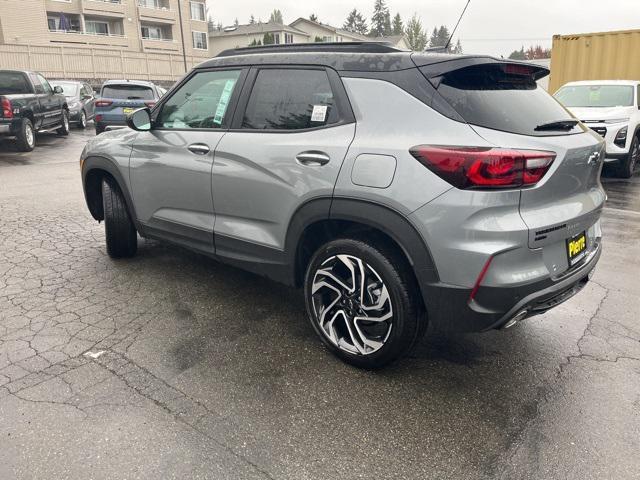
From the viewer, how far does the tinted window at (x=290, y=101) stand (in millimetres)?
2998

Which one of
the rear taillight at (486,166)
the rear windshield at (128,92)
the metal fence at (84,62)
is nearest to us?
the rear taillight at (486,166)

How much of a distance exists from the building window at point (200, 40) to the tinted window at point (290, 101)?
4743cm

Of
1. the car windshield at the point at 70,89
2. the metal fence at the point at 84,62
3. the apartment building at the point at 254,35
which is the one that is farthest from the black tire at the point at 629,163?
the apartment building at the point at 254,35

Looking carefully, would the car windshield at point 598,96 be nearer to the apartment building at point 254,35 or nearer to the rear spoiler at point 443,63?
the rear spoiler at point 443,63

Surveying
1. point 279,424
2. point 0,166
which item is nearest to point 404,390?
point 279,424

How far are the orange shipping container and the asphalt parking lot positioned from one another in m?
10.4

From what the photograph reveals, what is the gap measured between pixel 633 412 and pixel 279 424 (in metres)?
1.79

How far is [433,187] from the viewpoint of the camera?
8.03 feet

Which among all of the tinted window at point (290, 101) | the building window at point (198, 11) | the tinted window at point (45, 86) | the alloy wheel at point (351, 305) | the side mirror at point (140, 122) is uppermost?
the building window at point (198, 11)

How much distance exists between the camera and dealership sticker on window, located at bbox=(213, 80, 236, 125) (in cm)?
354

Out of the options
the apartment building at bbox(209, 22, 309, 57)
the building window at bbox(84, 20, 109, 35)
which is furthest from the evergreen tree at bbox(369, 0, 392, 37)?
the building window at bbox(84, 20, 109, 35)

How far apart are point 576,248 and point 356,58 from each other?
1.60 m

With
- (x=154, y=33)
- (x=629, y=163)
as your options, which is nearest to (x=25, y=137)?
(x=629, y=163)

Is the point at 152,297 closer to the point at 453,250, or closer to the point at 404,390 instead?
the point at 404,390
